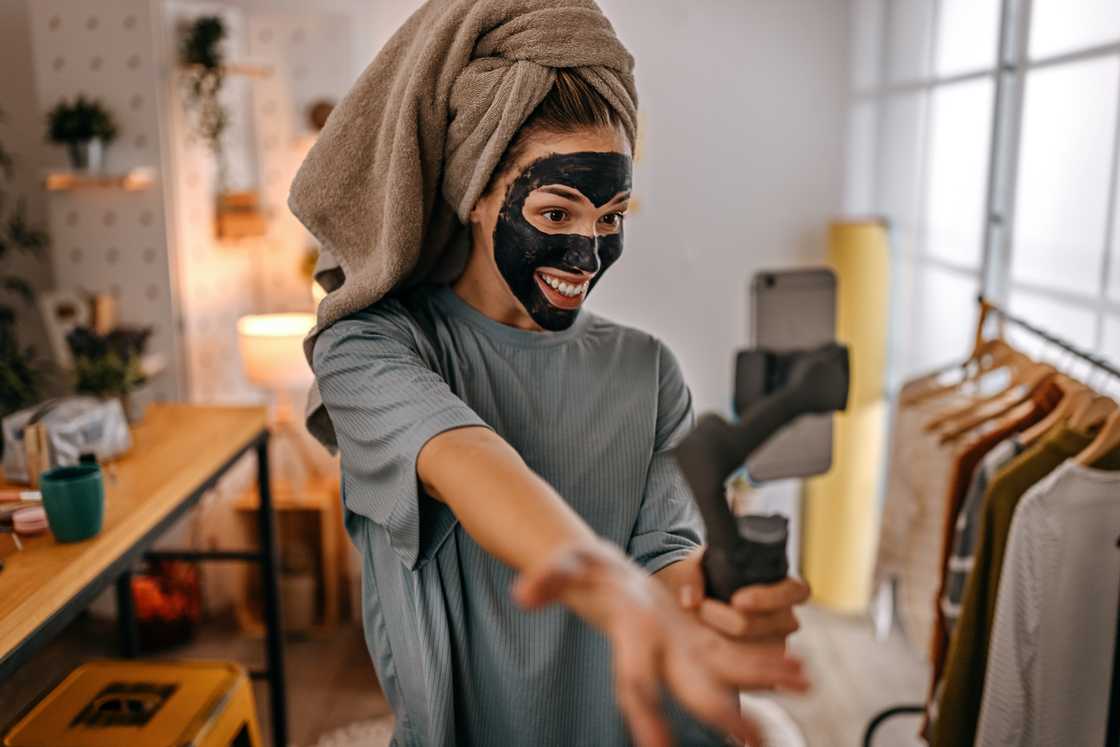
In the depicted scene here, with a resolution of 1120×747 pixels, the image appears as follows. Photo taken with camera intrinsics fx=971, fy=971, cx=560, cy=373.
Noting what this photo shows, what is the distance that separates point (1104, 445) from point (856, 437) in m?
1.92

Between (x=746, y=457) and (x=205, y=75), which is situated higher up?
(x=205, y=75)

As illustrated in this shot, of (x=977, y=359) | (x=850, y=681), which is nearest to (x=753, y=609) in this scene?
(x=977, y=359)

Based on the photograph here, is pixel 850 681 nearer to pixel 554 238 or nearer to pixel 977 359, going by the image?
pixel 977 359

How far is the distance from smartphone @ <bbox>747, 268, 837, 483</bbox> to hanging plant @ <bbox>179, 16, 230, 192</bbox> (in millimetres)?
1856

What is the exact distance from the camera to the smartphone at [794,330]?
282cm

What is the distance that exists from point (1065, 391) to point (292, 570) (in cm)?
260

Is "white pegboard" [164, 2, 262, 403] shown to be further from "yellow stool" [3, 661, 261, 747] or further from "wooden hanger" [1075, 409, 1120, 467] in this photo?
"wooden hanger" [1075, 409, 1120, 467]

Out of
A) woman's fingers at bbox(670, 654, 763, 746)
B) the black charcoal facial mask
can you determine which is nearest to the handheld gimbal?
woman's fingers at bbox(670, 654, 763, 746)

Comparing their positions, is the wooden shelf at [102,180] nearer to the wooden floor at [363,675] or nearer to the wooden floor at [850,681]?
the wooden floor at [363,675]

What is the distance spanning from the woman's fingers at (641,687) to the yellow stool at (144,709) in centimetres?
127

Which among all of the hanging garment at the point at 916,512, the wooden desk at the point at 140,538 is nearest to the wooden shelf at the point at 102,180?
the wooden desk at the point at 140,538

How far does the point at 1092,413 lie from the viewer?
1517 millimetres

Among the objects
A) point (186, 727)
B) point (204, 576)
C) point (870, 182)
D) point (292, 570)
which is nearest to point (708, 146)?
point (870, 182)

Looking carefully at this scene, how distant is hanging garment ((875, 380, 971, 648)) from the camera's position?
7.76 ft
